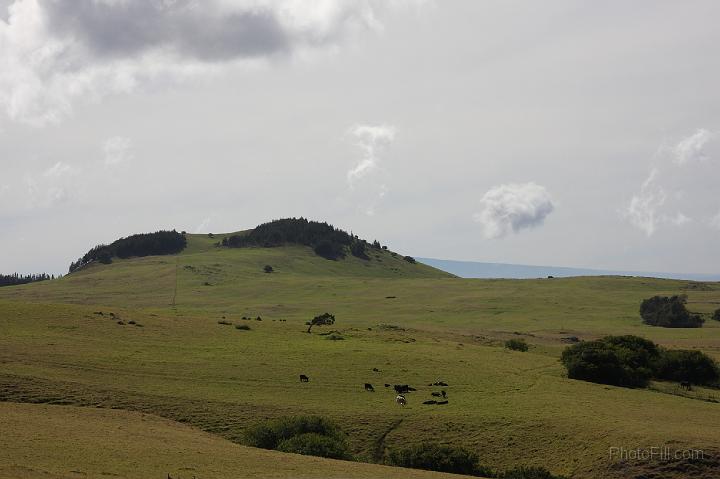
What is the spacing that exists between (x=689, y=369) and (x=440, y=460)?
33656 millimetres

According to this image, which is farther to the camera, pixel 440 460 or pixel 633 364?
pixel 633 364

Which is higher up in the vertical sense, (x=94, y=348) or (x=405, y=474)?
(x=94, y=348)

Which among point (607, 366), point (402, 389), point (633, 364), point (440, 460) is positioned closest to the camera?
point (440, 460)

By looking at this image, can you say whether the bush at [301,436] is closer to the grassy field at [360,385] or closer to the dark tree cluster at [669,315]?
the grassy field at [360,385]

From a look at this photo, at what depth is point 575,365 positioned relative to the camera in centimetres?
5609

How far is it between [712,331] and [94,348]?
85374 millimetres

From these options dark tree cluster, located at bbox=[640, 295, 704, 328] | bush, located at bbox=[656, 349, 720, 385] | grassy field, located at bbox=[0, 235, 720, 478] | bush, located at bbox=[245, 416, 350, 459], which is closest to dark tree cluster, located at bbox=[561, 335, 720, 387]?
bush, located at bbox=[656, 349, 720, 385]

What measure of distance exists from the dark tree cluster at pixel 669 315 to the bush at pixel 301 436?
289ft

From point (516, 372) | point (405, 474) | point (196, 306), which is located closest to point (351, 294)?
point (196, 306)

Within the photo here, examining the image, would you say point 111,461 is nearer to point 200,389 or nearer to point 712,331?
point 200,389

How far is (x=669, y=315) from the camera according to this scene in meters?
112

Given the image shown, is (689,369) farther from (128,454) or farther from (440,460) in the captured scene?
(128,454)

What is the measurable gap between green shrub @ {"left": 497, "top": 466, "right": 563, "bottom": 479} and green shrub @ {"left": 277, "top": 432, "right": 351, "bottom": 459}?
7918 mm

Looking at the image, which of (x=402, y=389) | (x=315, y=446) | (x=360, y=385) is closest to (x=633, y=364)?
(x=402, y=389)
